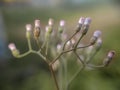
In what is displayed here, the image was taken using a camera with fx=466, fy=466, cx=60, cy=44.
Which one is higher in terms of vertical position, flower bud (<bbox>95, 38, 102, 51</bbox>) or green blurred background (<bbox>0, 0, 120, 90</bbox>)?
flower bud (<bbox>95, 38, 102, 51</bbox>)

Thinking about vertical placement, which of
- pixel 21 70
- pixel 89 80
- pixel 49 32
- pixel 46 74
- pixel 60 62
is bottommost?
pixel 21 70

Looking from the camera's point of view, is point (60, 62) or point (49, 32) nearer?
point (49, 32)

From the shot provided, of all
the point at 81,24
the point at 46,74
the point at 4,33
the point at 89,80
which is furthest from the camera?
the point at 4,33

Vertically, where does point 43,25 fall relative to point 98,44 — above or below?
below

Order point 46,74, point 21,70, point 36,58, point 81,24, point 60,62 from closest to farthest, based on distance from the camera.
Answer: point 81,24
point 60,62
point 46,74
point 21,70
point 36,58

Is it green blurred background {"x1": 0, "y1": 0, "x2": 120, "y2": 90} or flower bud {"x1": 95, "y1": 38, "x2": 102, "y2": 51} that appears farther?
green blurred background {"x1": 0, "y1": 0, "x2": 120, "y2": 90}

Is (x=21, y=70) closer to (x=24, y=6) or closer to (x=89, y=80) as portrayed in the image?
(x=89, y=80)

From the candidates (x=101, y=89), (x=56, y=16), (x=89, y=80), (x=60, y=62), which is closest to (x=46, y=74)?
(x=89, y=80)

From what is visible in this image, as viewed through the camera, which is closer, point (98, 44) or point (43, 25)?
point (98, 44)
